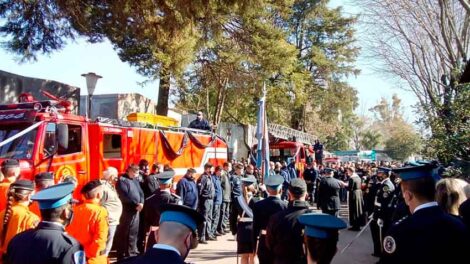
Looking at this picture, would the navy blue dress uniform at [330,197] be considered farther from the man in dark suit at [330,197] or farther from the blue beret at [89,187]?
the blue beret at [89,187]

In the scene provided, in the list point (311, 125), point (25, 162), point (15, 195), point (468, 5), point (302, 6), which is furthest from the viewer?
point (311, 125)

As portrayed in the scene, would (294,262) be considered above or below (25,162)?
→ below

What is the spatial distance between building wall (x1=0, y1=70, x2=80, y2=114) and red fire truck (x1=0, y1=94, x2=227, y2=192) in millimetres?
3604

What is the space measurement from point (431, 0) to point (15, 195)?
1326cm

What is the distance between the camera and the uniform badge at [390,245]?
307 cm

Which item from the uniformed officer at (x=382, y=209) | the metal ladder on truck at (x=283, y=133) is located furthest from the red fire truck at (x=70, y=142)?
the metal ladder on truck at (x=283, y=133)

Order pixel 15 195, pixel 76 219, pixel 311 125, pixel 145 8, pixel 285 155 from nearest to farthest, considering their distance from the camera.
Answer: pixel 15 195 → pixel 76 219 → pixel 145 8 → pixel 285 155 → pixel 311 125

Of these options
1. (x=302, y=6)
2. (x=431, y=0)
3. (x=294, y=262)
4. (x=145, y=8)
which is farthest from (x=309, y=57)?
(x=294, y=262)

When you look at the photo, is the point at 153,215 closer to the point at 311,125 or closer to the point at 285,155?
the point at 285,155

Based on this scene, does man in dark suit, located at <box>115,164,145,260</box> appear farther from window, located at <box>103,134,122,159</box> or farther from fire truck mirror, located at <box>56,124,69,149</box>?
window, located at <box>103,134,122,159</box>

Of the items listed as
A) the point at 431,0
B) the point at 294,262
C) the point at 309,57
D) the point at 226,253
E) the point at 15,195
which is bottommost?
the point at 226,253

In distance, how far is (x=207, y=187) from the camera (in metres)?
11.2

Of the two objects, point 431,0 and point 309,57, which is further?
point 309,57

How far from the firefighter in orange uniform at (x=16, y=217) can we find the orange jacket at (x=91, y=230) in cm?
50
